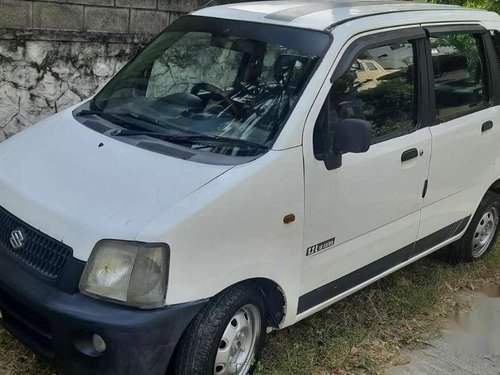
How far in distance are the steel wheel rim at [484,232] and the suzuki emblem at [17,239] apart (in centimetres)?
349

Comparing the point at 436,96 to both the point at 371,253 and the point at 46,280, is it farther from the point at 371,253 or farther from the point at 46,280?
the point at 46,280

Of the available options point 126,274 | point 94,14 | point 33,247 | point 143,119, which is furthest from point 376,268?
point 94,14

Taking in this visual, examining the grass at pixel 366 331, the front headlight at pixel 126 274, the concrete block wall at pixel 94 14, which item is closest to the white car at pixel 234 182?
the front headlight at pixel 126 274

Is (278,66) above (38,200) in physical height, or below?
above

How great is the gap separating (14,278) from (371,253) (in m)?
2.01

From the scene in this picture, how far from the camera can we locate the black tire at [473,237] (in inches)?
196

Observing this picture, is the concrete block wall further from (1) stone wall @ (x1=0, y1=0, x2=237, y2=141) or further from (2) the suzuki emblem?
(2) the suzuki emblem

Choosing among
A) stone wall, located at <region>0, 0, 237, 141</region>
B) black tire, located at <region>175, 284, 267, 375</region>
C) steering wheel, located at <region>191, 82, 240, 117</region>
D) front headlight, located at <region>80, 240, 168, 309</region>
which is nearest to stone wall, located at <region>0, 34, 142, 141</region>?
stone wall, located at <region>0, 0, 237, 141</region>

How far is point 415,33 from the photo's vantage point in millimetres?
4008

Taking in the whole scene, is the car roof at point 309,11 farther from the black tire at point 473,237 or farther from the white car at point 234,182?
the black tire at point 473,237

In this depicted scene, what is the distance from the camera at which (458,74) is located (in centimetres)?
446

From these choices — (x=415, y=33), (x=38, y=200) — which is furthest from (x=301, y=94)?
(x=38, y=200)

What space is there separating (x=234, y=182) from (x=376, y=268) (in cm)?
143

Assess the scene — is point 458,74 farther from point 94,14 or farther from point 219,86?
point 94,14
